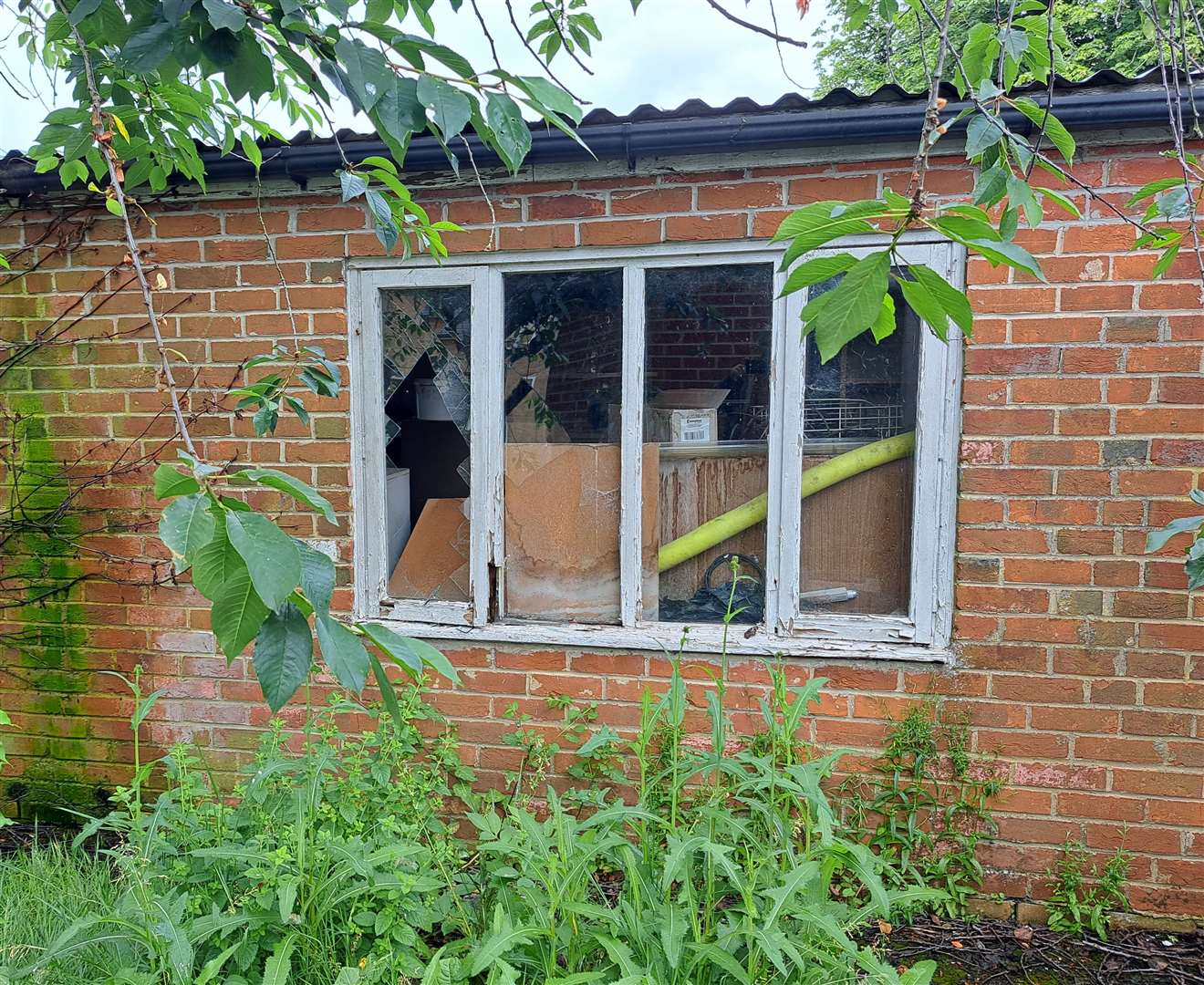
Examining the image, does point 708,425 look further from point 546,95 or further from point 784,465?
point 546,95

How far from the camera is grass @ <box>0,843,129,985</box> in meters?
2.10

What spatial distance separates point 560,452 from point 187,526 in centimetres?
205

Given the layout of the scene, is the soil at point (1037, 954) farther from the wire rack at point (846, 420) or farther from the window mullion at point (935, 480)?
the wire rack at point (846, 420)

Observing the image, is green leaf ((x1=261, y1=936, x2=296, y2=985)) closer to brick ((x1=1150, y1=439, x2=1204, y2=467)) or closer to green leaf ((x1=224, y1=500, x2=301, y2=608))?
green leaf ((x1=224, y1=500, x2=301, y2=608))

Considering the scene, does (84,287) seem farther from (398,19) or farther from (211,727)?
(398,19)

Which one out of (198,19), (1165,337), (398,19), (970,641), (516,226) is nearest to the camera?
(198,19)

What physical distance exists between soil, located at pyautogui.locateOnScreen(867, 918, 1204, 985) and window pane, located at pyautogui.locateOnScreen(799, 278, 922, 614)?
Result: 43.9 inches

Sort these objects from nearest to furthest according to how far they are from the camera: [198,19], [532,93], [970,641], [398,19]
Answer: [198,19], [532,93], [398,19], [970,641]

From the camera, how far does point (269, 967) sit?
5.68 feet

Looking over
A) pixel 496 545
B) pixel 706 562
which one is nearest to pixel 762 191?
pixel 706 562

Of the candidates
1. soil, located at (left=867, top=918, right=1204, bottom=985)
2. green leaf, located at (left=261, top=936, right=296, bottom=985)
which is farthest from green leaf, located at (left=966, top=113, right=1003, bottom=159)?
soil, located at (left=867, top=918, right=1204, bottom=985)

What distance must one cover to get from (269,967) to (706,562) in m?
1.90

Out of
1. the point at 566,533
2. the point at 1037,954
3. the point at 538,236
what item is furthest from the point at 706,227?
the point at 1037,954

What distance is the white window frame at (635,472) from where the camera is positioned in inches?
106
